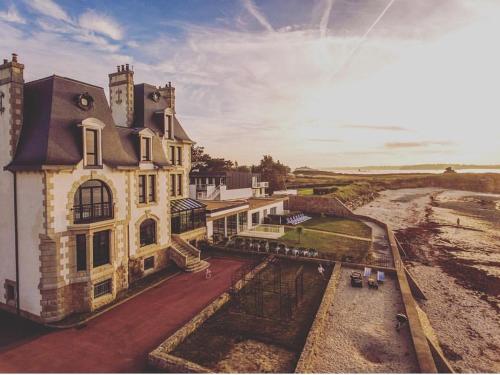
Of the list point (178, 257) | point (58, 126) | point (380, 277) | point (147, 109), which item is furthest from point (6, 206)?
point (380, 277)

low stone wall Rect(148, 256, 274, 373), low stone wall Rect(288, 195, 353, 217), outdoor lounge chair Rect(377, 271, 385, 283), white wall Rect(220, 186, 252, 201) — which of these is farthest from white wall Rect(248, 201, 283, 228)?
low stone wall Rect(148, 256, 274, 373)

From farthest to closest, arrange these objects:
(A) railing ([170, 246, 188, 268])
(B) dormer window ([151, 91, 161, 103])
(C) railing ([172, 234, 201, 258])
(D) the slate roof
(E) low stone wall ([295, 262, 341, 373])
Result: (B) dormer window ([151, 91, 161, 103])
(D) the slate roof
(C) railing ([172, 234, 201, 258])
(A) railing ([170, 246, 188, 268])
(E) low stone wall ([295, 262, 341, 373])

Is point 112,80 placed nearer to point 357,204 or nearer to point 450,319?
point 450,319

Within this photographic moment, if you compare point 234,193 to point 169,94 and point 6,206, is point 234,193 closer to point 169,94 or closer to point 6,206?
point 169,94

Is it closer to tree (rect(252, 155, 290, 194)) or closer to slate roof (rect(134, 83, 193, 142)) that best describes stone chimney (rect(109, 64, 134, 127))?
slate roof (rect(134, 83, 193, 142))

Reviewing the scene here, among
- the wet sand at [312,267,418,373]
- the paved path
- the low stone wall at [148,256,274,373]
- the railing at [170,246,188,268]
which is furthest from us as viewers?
the railing at [170,246,188,268]

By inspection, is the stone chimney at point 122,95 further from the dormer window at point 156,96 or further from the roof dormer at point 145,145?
the roof dormer at point 145,145

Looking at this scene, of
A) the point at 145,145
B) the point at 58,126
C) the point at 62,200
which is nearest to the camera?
the point at 62,200
